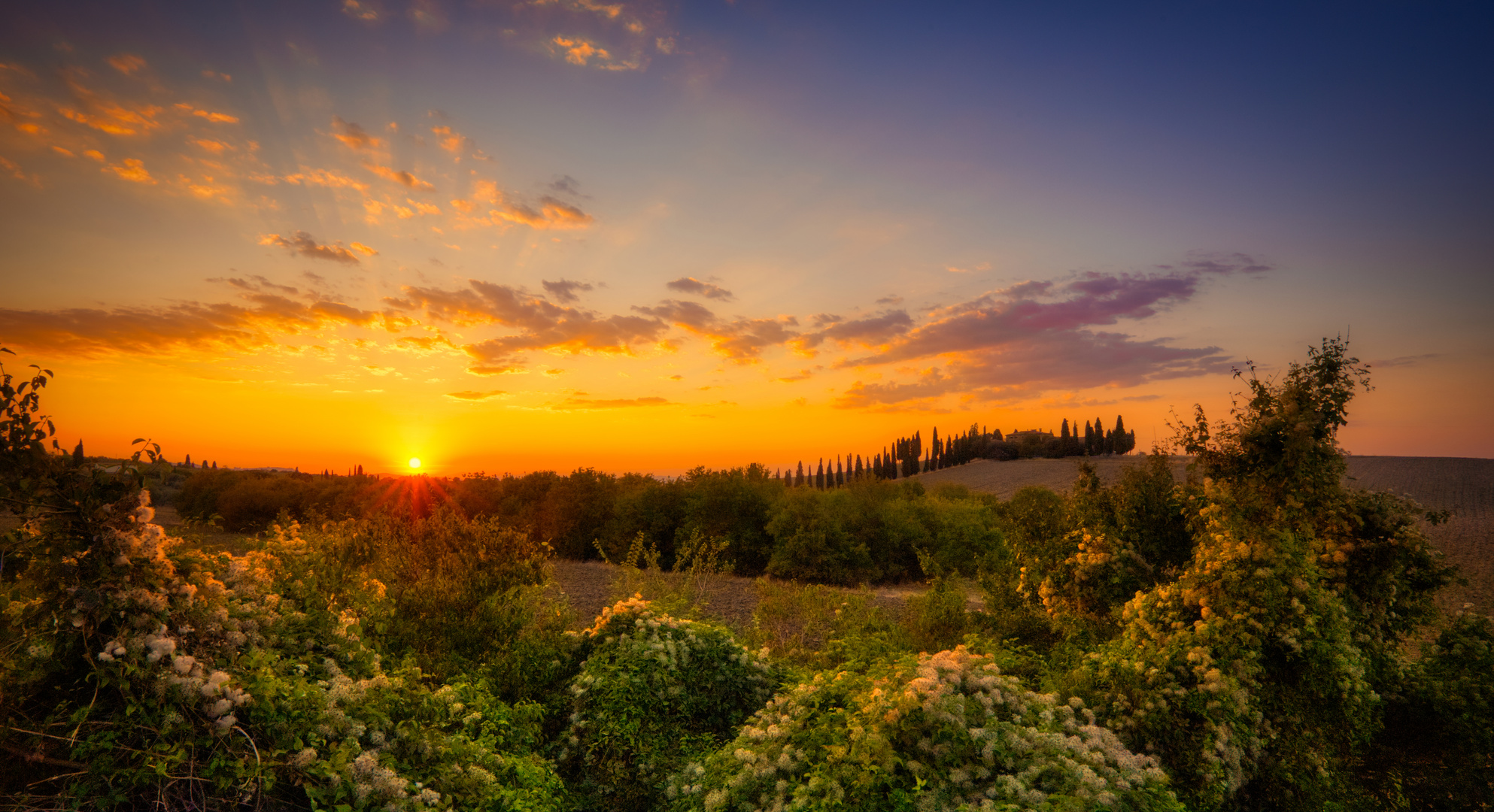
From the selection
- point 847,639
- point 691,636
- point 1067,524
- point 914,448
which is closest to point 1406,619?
point 1067,524

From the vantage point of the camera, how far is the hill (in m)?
22.6

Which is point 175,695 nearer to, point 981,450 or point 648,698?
point 648,698

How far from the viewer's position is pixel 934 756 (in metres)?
5.47

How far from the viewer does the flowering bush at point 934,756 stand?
512cm

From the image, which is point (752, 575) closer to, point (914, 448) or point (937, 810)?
point (937, 810)

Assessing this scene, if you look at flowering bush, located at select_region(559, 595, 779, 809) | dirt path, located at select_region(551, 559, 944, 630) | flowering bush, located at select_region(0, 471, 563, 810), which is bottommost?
dirt path, located at select_region(551, 559, 944, 630)

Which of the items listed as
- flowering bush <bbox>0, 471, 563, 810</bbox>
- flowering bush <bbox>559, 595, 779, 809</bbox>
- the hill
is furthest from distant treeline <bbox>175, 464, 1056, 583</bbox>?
flowering bush <bbox>0, 471, 563, 810</bbox>

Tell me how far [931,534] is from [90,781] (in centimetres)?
2567

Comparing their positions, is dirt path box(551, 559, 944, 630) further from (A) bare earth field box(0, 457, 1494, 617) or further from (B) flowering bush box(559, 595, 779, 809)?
(B) flowering bush box(559, 595, 779, 809)

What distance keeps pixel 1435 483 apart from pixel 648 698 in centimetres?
5786

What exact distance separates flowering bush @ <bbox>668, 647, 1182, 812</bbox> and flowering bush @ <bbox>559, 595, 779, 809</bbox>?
2.95 feet

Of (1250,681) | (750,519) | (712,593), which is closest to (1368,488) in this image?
(1250,681)

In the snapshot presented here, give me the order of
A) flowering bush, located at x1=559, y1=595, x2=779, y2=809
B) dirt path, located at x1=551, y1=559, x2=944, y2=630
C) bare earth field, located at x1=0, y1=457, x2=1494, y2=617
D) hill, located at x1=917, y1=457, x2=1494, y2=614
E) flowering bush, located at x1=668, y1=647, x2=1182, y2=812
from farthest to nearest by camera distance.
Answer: hill, located at x1=917, y1=457, x2=1494, y2=614
bare earth field, located at x1=0, y1=457, x2=1494, y2=617
dirt path, located at x1=551, y1=559, x2=944, y2=630
flowering bush, located at x1=559, y1=595, x2=779, y2=809
flowering bush, located at x1=668, y1=647, x2=1182, y2=812

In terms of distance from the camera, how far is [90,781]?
3936mm
